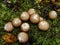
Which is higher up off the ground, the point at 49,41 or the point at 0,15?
the point at 0,15

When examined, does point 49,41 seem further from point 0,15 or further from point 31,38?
point 0,15

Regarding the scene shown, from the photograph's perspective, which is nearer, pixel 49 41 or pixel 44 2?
pixel 49 41

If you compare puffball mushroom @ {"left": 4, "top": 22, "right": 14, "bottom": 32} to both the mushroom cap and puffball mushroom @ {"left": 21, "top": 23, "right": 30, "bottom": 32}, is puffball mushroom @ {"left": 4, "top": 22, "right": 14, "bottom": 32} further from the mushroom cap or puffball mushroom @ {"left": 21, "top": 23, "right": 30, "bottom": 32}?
the mushroom cap

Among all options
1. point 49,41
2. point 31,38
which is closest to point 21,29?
point 31,38

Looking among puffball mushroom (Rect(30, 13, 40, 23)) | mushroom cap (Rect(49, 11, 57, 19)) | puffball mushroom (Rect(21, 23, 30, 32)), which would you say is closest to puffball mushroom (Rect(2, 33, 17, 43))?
puffball mushroom (Rect(21, 23, 30, 32))

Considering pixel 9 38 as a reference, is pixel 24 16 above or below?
above

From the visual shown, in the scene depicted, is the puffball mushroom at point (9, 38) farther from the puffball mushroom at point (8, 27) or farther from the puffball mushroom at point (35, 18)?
the puffball mushroom at point (35, 18)

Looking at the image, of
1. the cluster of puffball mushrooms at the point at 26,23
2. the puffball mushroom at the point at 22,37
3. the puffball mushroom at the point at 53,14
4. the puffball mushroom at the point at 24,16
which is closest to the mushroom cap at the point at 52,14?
the puffball mushroom at the point at 53,14

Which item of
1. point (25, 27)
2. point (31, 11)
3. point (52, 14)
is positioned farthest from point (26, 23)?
point (52, 14)

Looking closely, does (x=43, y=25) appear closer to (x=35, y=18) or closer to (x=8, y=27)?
(x=35, y=18)
